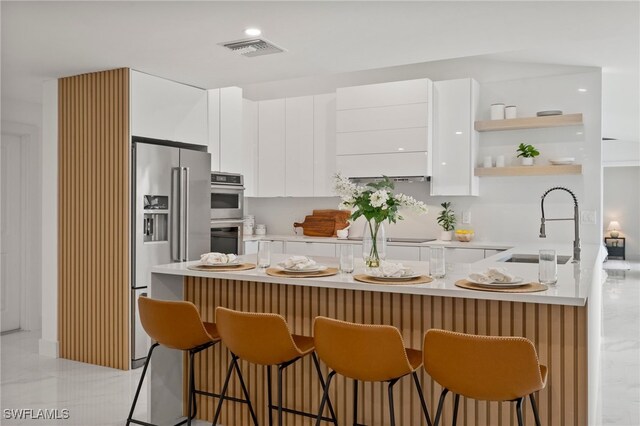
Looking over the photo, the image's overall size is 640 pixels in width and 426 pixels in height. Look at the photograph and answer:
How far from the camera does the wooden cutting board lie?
20.3ft

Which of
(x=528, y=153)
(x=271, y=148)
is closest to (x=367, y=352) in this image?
(x=528, y=153)

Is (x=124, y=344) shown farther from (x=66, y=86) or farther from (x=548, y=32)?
(x=548, y=32)

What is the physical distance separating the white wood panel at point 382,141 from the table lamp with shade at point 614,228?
959 cm

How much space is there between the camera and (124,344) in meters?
4.25

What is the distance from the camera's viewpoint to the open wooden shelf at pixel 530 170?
5070 millimetres

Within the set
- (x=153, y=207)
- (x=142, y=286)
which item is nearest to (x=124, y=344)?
(x=142, y=286)

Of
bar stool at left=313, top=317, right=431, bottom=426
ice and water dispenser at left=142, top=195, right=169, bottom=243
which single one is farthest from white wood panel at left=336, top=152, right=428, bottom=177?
bar stool at left=313, top=317, right=431, bottom=426

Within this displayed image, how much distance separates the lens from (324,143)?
6141 millimetres

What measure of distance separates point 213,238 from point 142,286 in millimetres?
999

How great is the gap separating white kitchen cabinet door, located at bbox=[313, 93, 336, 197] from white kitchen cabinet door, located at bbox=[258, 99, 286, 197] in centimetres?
42

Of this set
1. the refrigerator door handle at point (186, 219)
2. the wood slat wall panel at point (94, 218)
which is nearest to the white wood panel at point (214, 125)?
the refrigerator door handle at point (186, 219)

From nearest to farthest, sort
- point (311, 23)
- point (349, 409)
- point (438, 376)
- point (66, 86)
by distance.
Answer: point (438, 376) < point (349, 409) < point (311, 23) < point (66, 86)

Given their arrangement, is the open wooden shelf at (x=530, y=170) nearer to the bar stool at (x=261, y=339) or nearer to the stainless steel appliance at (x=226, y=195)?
the stainless steel appliance at (x=226, y=195)

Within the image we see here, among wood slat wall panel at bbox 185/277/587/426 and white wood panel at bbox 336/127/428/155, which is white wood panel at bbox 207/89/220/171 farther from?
wood slat wall panel at bbox 185/277/587/426
